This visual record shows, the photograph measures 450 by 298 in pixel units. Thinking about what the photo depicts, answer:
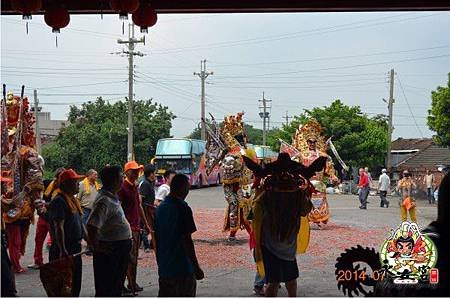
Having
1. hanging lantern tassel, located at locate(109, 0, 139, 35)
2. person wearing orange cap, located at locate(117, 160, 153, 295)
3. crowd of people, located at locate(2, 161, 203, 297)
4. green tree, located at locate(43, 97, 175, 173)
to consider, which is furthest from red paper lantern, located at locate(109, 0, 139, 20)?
green tree, located at locate(43, 97, 175, 173)

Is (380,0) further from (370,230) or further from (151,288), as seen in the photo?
(370,230)

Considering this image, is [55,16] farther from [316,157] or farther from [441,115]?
[441,115]

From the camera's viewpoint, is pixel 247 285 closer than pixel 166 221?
No

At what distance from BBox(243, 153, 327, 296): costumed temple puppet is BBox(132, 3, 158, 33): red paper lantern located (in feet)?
6.26

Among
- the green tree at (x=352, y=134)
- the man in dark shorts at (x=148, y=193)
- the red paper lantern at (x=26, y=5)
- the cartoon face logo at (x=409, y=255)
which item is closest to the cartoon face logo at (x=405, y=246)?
the cartoon face logo at (x=409, y=255)

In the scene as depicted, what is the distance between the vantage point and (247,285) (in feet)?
24.4

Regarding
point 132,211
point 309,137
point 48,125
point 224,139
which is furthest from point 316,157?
point 48,125

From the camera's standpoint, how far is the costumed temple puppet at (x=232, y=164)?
10.9m

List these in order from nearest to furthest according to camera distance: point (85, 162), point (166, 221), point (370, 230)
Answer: point (166, 221) → point (370, 230) → point (85, 162)

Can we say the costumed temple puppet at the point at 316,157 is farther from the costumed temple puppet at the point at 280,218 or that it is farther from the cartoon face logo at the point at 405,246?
the cartoon face logo at the point at 405,246

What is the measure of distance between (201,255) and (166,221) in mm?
5107

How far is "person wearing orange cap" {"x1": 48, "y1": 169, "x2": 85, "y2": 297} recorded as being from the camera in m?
5.60

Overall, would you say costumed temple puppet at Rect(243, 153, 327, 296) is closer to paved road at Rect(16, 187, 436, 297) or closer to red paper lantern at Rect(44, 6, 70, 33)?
paved road at Rect(16, 187, 436, 297)

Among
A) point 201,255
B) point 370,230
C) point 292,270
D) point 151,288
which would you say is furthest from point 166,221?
point 370,230
